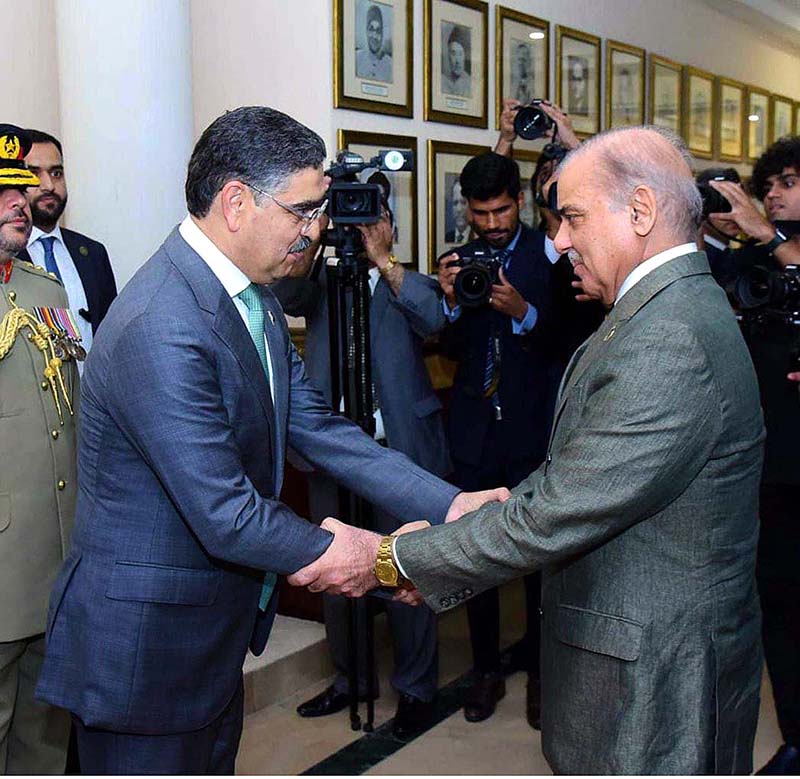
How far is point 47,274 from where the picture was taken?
8.80 feet

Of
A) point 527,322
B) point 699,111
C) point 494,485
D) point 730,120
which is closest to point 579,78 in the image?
point 699,111

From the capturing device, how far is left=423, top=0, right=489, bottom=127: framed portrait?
171 inches

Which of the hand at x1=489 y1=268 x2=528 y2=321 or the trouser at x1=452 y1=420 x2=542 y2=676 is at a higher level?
the hand at x1=489 y1=268 x2=528 y2=321

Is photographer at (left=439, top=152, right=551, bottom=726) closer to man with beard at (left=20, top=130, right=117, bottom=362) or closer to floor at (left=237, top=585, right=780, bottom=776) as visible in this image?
floor at (left=237, top=585, right=780, bottom=776)

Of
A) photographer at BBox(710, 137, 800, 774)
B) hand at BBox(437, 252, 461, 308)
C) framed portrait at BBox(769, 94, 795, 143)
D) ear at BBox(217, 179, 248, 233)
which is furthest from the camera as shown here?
framed portrait at BBox(769, 94, 795, 143)

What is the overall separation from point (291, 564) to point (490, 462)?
167 cm

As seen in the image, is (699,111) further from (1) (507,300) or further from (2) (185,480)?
(2) (185,480)

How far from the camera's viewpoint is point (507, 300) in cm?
330

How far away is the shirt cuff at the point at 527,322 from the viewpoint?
3.40 metres

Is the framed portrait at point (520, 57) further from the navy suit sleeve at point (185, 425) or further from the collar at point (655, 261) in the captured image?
the navy suit sleeve at point (185, 425)

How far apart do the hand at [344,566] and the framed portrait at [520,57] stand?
3.25m

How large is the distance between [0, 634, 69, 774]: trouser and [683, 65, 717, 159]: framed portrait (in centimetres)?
498

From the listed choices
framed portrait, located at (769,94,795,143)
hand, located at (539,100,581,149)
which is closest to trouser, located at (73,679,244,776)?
hand, located at (539,100,581,149)

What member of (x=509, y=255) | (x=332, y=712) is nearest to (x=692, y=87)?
(x=509, y=255)
